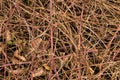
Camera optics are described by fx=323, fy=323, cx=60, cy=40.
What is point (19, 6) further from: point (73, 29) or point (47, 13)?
point (73, 29)

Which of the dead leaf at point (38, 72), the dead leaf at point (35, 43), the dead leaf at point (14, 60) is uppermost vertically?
the dead leaf at point (35, 43)

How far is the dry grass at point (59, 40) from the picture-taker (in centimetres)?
126

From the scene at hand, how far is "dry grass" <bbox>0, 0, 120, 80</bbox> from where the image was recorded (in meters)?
1.26

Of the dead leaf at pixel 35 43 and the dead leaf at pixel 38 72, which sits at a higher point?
the dead leaf at pixel 35 43

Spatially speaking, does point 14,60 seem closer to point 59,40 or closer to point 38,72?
point 38,72

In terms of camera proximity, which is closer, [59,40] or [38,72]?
[38,72]

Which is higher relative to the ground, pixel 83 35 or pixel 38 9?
pixel 38 9

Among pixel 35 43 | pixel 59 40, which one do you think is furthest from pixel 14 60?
pixel 59 40

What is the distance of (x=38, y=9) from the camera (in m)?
1.44

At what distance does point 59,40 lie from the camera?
1.35 metres

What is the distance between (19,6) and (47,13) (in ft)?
0.41

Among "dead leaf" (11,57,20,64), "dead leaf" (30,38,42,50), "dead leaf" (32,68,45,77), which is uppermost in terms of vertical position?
"dead leaf" (30,38,42,50)

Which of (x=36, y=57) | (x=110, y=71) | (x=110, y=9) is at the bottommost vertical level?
(x=110, y=71)

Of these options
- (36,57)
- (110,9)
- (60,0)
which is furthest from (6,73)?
(110,9)
